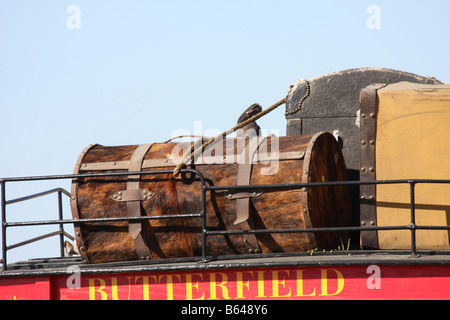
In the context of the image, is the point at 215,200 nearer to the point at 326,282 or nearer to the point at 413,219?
the point at 326,282

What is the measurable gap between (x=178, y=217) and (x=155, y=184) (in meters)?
0.57

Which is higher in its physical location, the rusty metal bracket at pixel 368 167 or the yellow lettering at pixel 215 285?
the rusty metal bracket at pixel 368 167

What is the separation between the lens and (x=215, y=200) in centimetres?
595

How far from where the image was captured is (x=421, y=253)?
5484 millimetres

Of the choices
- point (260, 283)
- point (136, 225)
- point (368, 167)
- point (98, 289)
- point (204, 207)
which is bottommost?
point (98, 289)

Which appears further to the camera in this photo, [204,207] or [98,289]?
[98,289]

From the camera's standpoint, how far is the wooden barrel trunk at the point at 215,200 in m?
5.81

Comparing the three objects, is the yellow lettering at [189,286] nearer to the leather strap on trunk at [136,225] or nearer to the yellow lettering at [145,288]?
the yellow lettering at [145,288]

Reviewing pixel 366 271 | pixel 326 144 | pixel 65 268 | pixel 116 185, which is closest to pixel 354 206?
pixel 326 144

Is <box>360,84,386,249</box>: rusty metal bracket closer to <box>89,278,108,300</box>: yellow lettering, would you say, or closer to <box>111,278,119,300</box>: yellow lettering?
<box>111,278,119,300</box>: yellow lettering

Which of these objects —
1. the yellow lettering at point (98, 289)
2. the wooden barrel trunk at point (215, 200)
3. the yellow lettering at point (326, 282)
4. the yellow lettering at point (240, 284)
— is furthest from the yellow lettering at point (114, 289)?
the yellow lettering at point (326, 282)

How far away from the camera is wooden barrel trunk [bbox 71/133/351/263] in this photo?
5809 mm
